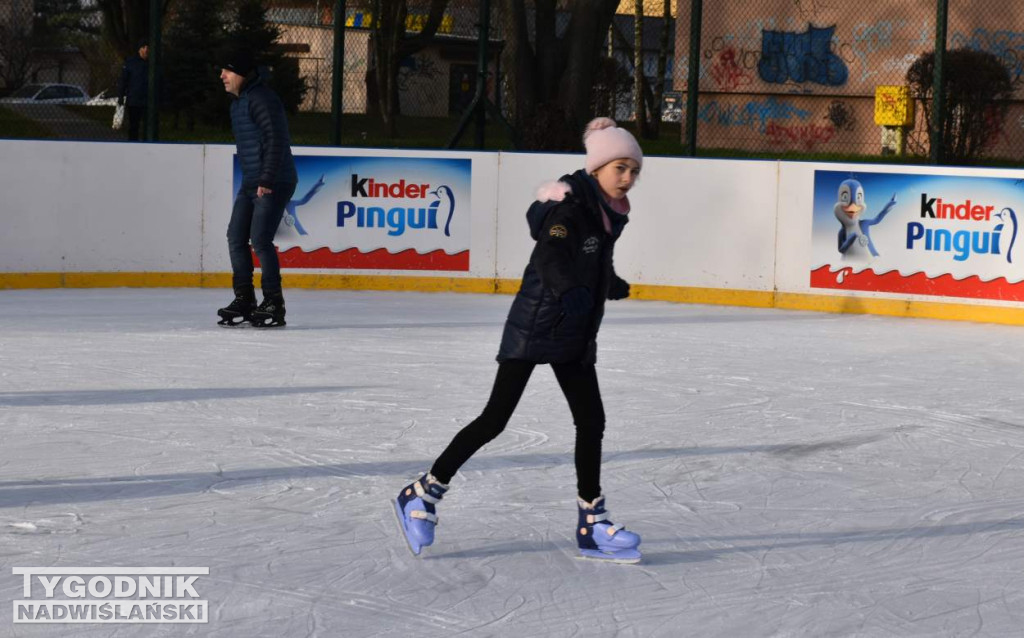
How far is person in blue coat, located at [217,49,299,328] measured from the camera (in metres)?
9.21

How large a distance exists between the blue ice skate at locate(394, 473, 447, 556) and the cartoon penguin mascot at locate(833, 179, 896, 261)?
7228 mm

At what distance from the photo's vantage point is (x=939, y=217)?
429 inches

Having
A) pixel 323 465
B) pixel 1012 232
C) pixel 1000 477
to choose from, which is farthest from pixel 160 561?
pixel 1012 232

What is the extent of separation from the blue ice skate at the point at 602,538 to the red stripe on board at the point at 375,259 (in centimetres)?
762

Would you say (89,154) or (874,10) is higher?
(874,10)

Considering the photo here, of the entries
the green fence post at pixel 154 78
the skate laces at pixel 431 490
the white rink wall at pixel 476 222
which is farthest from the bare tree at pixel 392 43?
the skate laces at pixel 431 490

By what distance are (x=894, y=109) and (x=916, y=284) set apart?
7.19 metres

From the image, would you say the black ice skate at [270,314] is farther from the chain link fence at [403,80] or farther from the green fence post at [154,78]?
the green fence post at [154,78]

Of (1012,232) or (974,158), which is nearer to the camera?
(1012,232)

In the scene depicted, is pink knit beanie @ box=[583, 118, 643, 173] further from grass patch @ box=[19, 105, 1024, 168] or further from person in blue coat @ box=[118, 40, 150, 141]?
person in blue coat @ box=[118, 40, 150, 141]

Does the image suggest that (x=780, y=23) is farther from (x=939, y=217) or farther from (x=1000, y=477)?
(x=1000, y=477)

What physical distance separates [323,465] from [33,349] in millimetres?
3282

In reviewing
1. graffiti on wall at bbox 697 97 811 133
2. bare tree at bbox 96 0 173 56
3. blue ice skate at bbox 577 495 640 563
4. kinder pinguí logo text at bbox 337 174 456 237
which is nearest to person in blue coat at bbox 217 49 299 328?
kinder pinguí logo text at bbox 337 174 456 237

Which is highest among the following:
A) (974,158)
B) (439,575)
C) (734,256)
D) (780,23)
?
(780,23)
